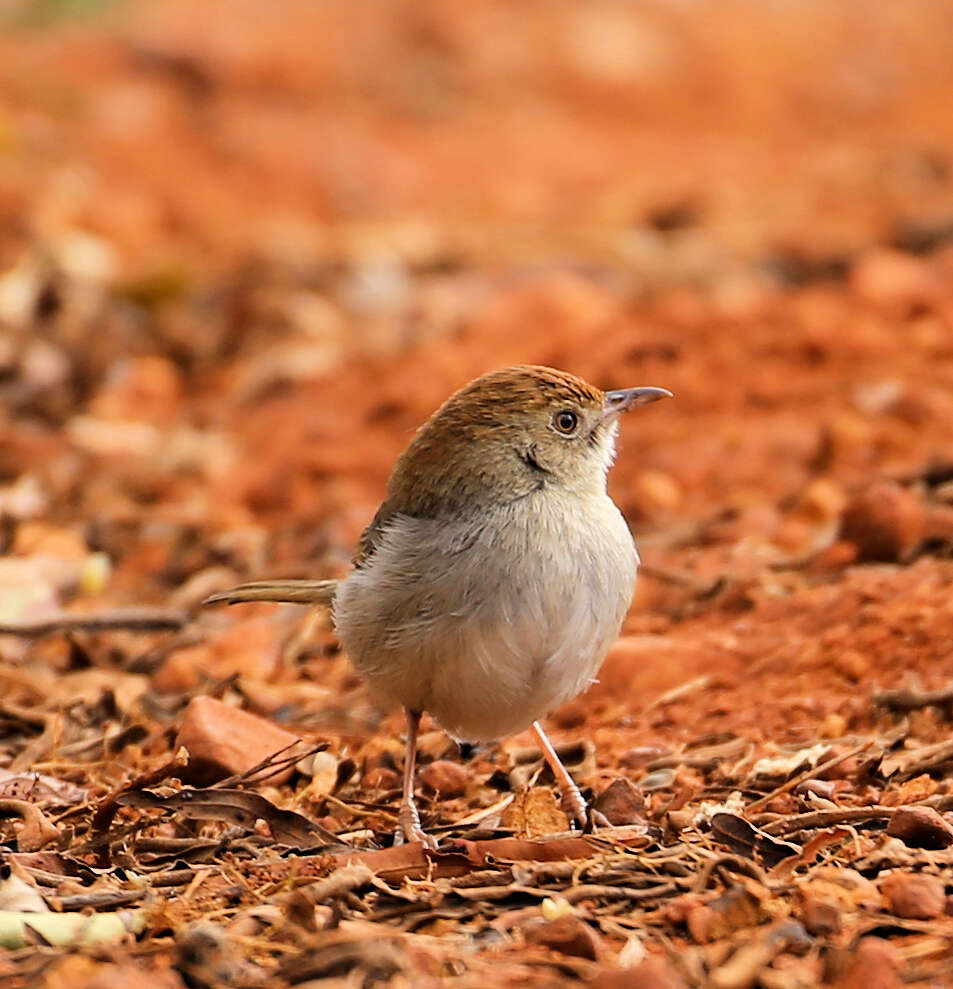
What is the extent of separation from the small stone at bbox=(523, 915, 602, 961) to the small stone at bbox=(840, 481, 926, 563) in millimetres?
3351

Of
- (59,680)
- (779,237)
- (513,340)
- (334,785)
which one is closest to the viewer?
(334,785)

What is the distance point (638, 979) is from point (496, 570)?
1.73 meters

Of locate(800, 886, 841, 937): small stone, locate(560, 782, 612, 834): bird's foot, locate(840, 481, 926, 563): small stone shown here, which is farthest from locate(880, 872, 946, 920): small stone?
locate(840, 481, 926, 563): small stone

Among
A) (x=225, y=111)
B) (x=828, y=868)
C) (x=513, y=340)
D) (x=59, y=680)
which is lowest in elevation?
(x=59, y=680)

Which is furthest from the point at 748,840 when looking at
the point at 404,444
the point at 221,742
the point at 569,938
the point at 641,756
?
the point at 404,444

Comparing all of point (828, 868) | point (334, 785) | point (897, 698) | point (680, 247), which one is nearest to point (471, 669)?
point (334, 785)

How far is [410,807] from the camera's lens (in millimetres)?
4961

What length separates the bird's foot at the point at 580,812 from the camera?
4.79 meters

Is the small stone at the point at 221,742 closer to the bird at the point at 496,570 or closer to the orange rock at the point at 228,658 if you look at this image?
the bird at the point at 496,570

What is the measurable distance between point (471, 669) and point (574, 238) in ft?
31.1

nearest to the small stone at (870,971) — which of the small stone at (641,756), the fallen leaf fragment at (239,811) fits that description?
the fallen leaf fragment at (239,811)

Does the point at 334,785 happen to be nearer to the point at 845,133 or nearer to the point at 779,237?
the point at 779,237

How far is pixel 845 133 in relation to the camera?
18000 mm

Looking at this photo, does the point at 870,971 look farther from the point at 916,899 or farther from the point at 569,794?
the point at 569,794
